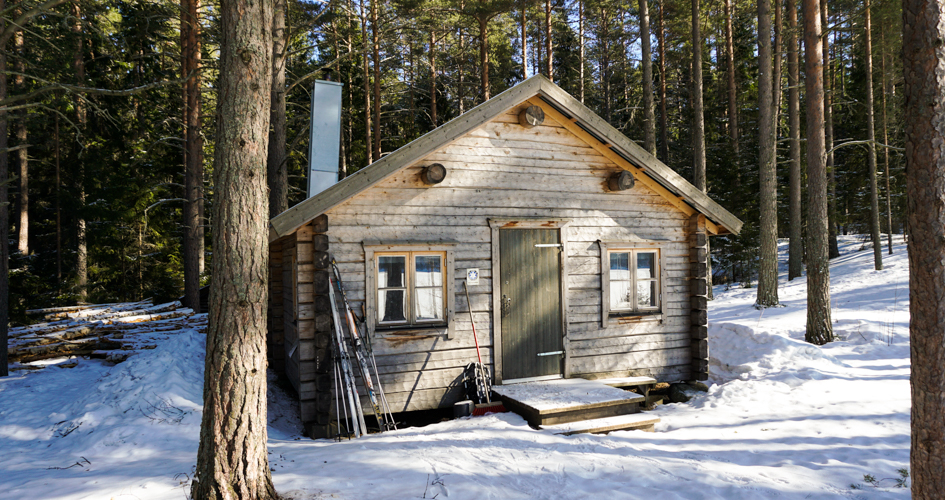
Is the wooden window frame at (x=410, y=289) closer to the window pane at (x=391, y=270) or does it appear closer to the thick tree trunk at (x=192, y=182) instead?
the window pane at (x=391, y=270)

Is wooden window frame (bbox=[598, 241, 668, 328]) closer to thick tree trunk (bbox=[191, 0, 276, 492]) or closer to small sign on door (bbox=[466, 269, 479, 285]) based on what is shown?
small sign on door (bbox=[466, 269, 479, 285])

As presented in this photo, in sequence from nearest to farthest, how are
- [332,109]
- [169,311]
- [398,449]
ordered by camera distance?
[398,449] < [332,109] < [169,311]

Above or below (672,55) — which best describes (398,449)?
below

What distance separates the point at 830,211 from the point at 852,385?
1597 centimetres

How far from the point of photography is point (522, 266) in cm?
783

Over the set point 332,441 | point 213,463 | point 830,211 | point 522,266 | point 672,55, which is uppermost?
point 672,55

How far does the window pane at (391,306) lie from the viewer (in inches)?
278

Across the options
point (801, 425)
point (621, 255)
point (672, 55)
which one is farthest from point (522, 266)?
point (672, 55)

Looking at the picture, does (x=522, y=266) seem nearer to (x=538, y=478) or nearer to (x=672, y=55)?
(x=538, y=478)

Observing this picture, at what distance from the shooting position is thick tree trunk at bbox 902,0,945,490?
3.34m

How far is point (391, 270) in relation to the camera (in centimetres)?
713

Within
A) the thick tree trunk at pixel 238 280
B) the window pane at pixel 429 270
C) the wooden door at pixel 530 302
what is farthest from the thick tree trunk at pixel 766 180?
the thick tree trunk at pixel 238 280

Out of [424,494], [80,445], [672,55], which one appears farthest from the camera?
[672,55]

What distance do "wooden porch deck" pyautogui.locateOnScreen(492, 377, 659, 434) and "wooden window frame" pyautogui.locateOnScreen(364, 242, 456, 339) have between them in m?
1.24
